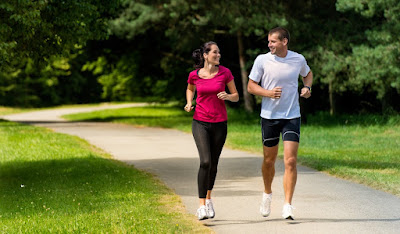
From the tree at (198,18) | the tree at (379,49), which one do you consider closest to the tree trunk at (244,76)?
the tree at (198,18)

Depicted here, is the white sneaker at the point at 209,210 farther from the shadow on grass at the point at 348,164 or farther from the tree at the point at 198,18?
the tree at the point at 198,18

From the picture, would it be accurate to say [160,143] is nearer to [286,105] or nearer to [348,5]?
[348,5]

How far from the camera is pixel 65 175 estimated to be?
39.6ft

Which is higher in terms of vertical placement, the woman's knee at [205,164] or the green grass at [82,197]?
the woman's knee at [205,164]

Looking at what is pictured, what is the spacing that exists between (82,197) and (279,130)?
11.2 feet

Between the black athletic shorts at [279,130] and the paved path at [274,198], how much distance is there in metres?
0.89

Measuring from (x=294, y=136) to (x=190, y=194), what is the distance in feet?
8.99

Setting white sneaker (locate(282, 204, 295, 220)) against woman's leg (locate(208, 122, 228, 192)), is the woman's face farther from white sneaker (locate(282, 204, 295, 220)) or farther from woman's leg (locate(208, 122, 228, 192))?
white sneaker (locate(282, 204, 295, 220))

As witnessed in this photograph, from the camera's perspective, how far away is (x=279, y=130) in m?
7.36

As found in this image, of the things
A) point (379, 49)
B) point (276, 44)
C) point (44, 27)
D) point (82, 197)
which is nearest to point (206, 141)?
point (276, 44)

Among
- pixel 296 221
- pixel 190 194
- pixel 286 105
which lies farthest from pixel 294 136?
pixel 190 194

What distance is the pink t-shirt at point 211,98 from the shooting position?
729cm

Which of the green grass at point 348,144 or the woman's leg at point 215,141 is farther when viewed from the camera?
the green grass at point 348,144

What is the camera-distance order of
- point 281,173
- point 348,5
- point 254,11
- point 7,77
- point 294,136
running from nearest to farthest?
point 294,136 < point 281,173 < point 348,5 < point 254,11 < point 7,77
